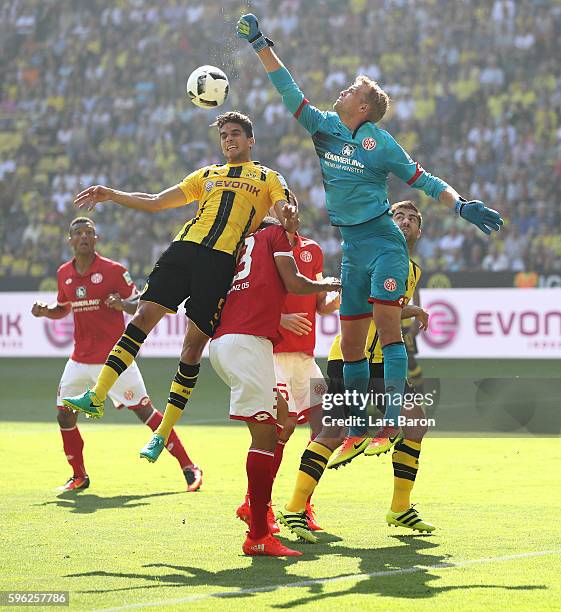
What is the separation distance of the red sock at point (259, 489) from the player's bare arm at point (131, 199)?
1.78 metres

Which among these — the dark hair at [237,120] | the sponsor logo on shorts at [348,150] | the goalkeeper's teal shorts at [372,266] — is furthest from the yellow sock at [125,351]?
the sponsor logo on shorts at [348,150]

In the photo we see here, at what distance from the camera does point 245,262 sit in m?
6.82

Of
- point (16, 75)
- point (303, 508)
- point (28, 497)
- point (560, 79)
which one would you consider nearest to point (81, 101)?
point (16, 75)

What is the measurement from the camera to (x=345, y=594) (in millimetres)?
5469

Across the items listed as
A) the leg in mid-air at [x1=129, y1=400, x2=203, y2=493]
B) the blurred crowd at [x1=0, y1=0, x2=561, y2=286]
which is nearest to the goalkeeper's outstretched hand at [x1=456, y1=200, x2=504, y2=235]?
the leg in mid-air at [x1=129, y1=400, x2=203, y2=493]

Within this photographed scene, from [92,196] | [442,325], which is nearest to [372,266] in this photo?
[92,196]

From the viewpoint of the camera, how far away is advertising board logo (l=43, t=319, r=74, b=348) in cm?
1981

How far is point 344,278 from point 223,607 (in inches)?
108

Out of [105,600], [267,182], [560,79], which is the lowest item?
[105,600]

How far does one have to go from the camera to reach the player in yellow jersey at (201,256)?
7.15 metres

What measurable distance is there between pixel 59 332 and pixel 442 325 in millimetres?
6456

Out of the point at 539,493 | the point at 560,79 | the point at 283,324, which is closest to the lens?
the point at 283,324

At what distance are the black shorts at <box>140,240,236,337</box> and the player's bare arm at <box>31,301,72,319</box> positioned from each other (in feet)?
9.02

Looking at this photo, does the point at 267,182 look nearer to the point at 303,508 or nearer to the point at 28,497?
the point at 303,508
